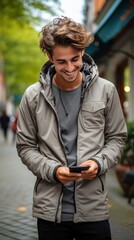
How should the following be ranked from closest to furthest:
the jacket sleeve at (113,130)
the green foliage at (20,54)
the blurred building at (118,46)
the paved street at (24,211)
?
the jacket sleeve at (113,130)
the paved street at (24,211)
the blurred building at (118,46)
the green foliage at (20,54)

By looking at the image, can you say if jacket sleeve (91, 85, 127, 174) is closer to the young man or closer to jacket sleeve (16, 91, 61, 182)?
the young man

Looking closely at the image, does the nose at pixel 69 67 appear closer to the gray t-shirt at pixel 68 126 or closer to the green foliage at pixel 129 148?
the gray t-shirt at pixel 68 126

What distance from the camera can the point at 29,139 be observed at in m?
2.84

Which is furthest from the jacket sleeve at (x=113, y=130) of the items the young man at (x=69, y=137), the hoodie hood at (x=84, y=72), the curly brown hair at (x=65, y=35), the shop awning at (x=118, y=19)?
the shop awning at (x=118, y=19)

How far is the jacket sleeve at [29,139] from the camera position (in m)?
2.78

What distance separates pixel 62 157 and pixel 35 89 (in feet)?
1.28

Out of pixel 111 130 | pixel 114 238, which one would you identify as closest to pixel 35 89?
pixel 111 130

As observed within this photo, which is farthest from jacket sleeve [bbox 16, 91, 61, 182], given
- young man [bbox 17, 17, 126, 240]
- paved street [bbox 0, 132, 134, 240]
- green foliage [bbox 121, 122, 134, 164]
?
green foliage [bbox 121, 122, 134, 164]

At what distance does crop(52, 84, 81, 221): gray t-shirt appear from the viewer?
2.76 metres

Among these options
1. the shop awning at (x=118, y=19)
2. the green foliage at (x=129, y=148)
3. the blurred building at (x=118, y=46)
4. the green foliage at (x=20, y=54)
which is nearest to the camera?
the green foliage at (x=129, y=148)

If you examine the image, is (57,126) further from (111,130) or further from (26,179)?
(26,179)

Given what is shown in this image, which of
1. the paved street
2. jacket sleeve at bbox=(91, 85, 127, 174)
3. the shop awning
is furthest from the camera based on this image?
the shop awning

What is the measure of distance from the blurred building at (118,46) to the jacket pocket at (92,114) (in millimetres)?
6104

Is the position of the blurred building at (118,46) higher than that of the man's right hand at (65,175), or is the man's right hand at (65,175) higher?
the blurred building at (118,46)
